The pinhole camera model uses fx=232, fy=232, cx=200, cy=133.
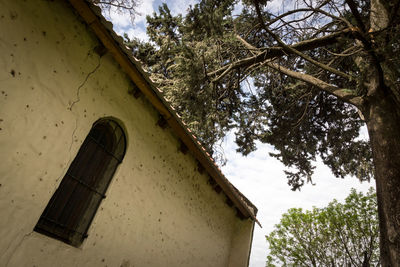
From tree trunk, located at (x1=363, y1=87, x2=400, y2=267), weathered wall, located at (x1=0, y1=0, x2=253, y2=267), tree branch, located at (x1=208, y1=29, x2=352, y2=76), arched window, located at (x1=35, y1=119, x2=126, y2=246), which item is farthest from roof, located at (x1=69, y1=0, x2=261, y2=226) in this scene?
tree trunk, located at (x1=363, y1=87, x2=400, y2=267)

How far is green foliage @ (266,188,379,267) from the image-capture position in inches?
451

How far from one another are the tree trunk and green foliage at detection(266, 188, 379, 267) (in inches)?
406

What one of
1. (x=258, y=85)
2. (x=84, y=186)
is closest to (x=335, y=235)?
(x=258, y=85)

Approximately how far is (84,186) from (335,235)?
1359 centimetres

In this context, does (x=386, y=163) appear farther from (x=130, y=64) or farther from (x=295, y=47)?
(x=130, y=64)

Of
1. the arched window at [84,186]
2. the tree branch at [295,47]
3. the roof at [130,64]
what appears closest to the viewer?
the roof at [130,64]

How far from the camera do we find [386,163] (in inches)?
138

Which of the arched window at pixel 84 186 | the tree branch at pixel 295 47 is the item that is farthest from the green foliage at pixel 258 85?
the arched window at pixel 84 186

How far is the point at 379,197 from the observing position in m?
3.44

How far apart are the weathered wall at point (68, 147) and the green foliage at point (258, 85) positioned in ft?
4.63

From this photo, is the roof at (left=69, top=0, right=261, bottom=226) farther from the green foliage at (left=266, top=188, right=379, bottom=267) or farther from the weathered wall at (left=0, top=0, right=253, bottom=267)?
the green foliage at (left=266, top=188, right=379, bottom=267)

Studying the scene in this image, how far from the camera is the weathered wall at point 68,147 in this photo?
2771 millimetres

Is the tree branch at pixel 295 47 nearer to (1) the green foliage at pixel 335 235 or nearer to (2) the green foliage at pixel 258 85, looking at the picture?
(2) the green foliage at pixel 258 85

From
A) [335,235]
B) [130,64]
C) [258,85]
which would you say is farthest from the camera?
[335,235]
